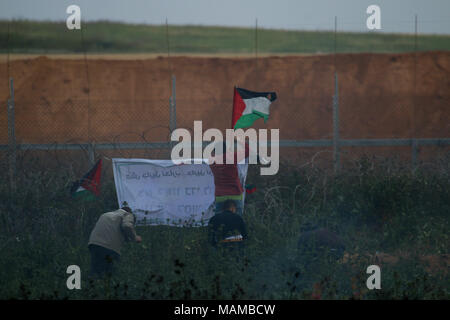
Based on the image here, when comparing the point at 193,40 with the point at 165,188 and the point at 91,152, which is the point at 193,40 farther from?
the point at 165,188

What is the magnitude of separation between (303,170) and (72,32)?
23963mm

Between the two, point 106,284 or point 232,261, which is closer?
point 106,284

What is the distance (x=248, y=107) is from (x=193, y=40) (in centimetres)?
1973

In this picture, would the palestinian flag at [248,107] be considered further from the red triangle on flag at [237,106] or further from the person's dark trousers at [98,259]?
the person's dark trousers at [98,259]

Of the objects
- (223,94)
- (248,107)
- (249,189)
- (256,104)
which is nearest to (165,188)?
(249,189)

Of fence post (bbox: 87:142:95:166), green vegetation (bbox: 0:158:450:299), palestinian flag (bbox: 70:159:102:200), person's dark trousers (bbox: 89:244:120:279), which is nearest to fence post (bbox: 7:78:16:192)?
green vegetation (bbox: 0:158:450:299)

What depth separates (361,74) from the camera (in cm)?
2109

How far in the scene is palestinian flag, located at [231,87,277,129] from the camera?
34.0ft

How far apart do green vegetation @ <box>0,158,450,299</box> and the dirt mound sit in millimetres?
7546

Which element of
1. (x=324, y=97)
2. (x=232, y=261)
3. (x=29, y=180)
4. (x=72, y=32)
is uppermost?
(x=72, y=32)

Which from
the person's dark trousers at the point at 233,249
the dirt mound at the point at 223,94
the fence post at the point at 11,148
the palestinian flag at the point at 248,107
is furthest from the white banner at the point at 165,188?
the dirt mound at the point at 223,94

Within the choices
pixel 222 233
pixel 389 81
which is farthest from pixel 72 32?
pixel 222 233

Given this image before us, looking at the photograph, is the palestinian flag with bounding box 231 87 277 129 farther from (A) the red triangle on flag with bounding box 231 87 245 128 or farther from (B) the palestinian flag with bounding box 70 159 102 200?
(B) the palestinian flag with bounding box 70 159 102 200

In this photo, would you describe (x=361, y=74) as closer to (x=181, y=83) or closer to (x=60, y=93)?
(x=181, y=83)
